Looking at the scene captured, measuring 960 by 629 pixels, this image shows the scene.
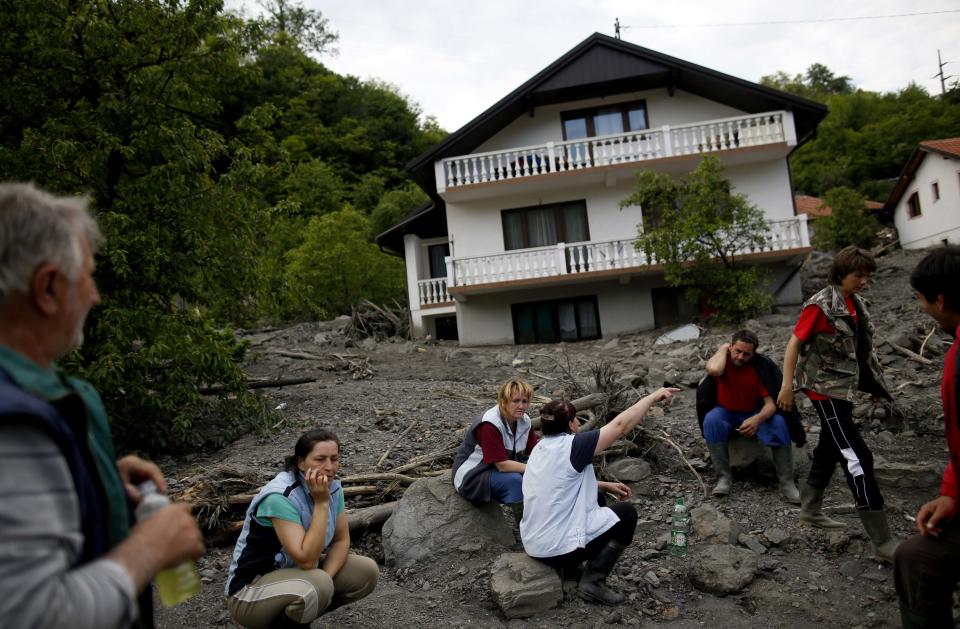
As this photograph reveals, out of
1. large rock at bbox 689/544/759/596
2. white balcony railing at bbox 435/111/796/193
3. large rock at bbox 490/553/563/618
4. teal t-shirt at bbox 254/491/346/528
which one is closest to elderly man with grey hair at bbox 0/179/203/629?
teal t-shirt at bbox 254/491/346/528

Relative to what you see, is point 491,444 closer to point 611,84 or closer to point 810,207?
point 611,84

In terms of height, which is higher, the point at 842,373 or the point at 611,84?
the point at 611,84

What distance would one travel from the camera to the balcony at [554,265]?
16.8 m

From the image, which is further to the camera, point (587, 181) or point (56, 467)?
point (587, 181)

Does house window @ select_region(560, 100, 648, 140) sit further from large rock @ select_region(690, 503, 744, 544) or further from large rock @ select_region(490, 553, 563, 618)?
large rock @ select_region(490, 553, 563, 618)

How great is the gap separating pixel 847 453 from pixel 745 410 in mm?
1323

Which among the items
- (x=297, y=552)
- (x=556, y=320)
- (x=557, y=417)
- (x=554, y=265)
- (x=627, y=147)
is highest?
(x=627, y=147)

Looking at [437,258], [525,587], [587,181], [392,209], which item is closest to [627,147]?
[587,181]

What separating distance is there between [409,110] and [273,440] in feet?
117

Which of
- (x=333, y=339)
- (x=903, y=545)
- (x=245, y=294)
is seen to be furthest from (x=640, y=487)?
(x=333, y=339)

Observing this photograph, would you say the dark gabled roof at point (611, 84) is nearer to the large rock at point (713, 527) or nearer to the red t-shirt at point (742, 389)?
the red t-shirt at point (742, 389)

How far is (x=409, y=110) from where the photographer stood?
132 ft

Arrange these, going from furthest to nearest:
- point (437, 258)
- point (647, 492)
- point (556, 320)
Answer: point (437, 258) → point (556, 320) → point (647, 492)

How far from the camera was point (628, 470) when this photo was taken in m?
5.71
